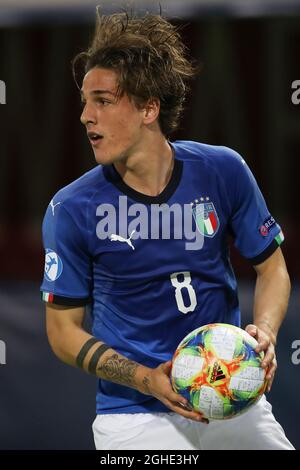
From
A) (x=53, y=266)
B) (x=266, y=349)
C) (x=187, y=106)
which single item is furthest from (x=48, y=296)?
(x=187, y=106)

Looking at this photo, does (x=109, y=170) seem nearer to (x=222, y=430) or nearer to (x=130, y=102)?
(x=130, y=102)

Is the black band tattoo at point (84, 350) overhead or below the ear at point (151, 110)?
below

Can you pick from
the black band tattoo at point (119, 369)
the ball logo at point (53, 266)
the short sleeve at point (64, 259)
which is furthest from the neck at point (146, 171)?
the black band tattoo at point (119, 369)

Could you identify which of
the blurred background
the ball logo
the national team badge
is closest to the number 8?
the national team badge

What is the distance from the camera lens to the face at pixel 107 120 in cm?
346

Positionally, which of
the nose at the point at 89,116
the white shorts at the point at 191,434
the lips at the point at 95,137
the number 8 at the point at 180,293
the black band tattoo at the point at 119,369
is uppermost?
the nose at the point at 89,116

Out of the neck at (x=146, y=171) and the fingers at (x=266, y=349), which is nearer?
the fingers at (x=266, y=349)

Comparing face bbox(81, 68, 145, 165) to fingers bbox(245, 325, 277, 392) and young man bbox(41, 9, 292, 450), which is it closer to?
young man bbox(41, 9, 292, 450)

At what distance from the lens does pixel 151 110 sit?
11.8ft

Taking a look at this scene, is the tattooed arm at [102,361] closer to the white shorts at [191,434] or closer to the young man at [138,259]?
the young man at [138,259]

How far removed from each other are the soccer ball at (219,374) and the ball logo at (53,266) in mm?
594

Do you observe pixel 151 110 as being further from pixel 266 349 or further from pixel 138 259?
pixel 266 349

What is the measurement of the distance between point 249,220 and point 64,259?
72 centimetres

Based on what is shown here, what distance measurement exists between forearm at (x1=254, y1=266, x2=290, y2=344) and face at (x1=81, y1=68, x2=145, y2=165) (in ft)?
2.34
